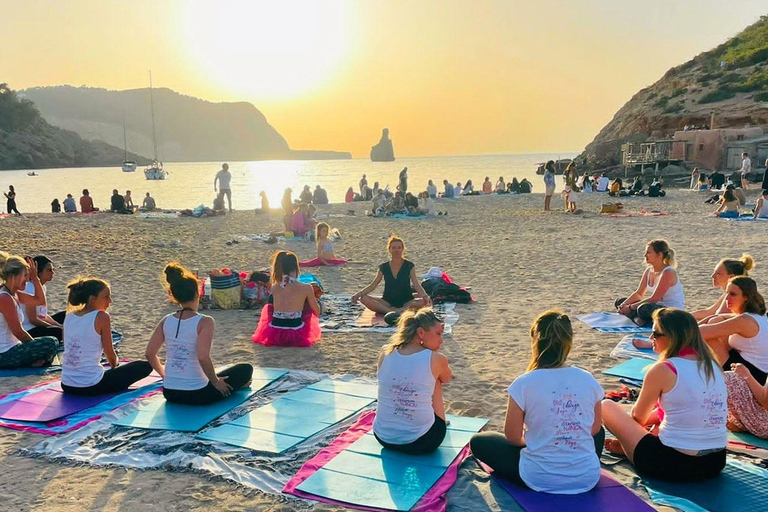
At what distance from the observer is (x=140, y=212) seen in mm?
25109

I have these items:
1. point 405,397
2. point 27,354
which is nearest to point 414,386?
point 405,397

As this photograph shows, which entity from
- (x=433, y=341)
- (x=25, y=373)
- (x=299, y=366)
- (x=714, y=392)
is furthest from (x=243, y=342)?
(x=714, y=392)

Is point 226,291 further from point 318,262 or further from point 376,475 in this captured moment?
point 376,475

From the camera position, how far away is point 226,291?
8.67 m

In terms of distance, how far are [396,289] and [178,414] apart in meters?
3.70

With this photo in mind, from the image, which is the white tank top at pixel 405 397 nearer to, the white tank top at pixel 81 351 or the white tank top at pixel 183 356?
the white tank top at pixel 183 356

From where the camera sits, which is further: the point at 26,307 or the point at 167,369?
the point at 26,307

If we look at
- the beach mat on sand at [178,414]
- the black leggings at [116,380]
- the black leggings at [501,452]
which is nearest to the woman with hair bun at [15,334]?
the black leggings at [116,380]

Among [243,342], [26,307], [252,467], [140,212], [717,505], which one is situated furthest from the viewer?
[140,212]

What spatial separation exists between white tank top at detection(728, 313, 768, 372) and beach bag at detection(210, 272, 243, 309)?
20.5 ft

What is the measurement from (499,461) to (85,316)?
3445 millimetres

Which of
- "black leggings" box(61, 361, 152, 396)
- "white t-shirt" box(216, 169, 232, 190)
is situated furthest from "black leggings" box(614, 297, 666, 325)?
"white t-shirt" box(216, 169, 232, 190)

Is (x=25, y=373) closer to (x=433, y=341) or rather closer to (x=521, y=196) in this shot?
(x=433, y=341)

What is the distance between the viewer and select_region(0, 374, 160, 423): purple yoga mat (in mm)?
4723
